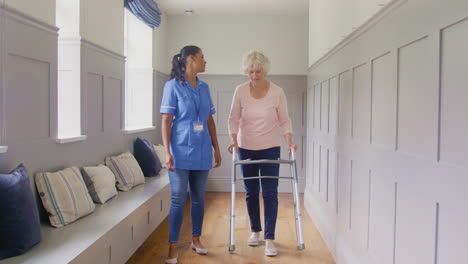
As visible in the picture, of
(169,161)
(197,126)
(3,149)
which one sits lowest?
(169,161)

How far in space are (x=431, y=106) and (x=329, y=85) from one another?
196cm

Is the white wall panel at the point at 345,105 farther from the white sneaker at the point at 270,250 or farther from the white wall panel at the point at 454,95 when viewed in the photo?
the white wall panel at the point at 454,95

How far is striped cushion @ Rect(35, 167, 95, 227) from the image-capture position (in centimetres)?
238

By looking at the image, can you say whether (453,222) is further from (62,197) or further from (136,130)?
(136,130)

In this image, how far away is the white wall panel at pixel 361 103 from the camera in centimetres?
235

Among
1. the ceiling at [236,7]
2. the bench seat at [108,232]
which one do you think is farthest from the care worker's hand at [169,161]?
the ceiling at [236,7]

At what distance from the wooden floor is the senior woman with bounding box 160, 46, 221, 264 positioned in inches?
12.7

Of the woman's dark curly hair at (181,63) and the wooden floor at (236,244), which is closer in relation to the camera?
the woman's dark curly hair at (181,63)

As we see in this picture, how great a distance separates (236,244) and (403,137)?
1.99 m

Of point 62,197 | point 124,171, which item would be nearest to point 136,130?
point 124,171

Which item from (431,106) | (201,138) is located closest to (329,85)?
(201,138)

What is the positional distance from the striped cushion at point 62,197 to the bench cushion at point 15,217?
1.28ft

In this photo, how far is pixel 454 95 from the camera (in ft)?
4.38

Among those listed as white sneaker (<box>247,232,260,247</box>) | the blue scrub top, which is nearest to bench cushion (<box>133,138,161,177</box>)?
white sneaker (<box>247,232,260,247</box>)
